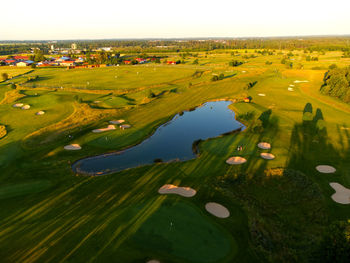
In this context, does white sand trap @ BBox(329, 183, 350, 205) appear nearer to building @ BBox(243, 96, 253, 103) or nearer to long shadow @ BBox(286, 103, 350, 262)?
long shadow @ BBox(286, 103, 350, 262)

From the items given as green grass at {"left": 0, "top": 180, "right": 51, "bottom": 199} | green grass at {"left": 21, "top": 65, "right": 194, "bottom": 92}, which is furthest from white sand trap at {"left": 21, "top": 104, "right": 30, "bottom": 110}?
green grass at {"left": 0, "top": 180, "right": 51, "bottom": 199}

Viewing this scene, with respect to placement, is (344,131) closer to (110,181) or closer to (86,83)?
(110,181)

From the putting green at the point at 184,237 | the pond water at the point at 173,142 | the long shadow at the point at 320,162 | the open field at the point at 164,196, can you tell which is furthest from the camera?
the pond water at the point at 173,142

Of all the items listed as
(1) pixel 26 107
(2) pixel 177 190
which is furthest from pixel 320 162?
Result: (1) pixel 26 107

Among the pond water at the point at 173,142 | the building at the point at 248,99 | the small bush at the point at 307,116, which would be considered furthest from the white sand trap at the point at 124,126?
the small bush at the point at 307,116

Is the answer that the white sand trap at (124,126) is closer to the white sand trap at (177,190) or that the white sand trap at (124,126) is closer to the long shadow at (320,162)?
the white sand trap at (177,190)

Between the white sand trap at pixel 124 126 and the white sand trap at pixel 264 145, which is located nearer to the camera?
the white sand trap at pixel 264 145
